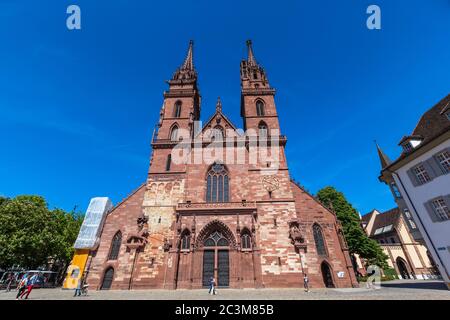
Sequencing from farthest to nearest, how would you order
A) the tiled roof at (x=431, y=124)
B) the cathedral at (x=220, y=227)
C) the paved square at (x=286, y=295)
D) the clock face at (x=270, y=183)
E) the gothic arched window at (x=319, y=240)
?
the clock face at (x=270, y=183) < the gothic arched window at (x=319, y=240) < the cathedral at (x=220, y=227) < the tiled roof at (x=431, y=124) < the paved square at (x=286, y=295)

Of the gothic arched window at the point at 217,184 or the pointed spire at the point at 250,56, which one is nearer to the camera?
the gothic arched window at the point at 217,184

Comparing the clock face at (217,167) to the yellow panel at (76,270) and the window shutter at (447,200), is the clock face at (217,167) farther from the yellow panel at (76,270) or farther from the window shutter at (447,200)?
the window shutter at (447,200)

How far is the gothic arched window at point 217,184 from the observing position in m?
22.6

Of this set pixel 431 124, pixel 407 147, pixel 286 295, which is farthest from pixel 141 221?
pixel 431 124

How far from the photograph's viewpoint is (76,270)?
2089cm

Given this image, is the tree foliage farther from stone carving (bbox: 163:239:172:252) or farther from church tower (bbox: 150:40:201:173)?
stone carving (bbox: 163:239:172:252)

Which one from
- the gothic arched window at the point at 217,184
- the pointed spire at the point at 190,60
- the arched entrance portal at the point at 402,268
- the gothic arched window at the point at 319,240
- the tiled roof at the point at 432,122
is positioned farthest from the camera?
the pointed spire at the point at 190,60

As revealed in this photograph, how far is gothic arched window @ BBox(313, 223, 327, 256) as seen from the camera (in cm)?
1966

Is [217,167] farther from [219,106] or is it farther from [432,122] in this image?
[432,122]

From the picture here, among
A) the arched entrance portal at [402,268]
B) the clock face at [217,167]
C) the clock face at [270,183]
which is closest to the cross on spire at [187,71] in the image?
the clock face at [217,167]

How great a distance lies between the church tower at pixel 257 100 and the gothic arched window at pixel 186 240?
14.1 m

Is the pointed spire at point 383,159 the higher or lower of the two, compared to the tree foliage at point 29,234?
higher

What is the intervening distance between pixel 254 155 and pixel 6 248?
2700 cm

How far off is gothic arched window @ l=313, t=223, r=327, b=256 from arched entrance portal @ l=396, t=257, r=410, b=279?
2250cm
